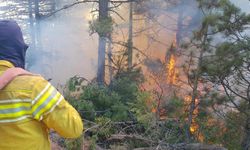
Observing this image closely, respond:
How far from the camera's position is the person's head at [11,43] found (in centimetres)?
193

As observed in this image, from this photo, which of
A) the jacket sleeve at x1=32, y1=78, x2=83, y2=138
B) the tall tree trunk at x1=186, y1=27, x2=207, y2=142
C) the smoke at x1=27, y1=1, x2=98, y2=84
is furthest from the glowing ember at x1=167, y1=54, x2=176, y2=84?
the jacket sleeve at x1=32, y1=78, x2=83, y2=138

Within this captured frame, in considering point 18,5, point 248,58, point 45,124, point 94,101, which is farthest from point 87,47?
point 45,124

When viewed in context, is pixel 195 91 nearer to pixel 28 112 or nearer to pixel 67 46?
pixel 28 112

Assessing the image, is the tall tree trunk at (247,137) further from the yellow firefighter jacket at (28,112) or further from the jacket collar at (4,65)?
the jacket collar at (4,65)

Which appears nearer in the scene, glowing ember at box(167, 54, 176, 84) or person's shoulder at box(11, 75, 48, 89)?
person's shoulder at box(11, 75, 48, 89)

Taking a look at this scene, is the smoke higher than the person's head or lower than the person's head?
lower

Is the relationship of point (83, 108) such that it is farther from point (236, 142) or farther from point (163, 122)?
point (236, 142)

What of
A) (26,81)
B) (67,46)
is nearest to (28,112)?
(26,81)

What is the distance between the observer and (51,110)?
6.19ft

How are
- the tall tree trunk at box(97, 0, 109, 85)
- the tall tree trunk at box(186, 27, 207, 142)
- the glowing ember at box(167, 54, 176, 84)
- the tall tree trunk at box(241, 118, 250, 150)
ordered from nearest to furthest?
the tall tree trunk at box(241, 118, 250, 150) < the tall tree trunk at box(186, 27, 207, 142) < the tall tree trunk at box(97, 0, 109, 85) < the glowing ember at box(167, 54, 176, 84)

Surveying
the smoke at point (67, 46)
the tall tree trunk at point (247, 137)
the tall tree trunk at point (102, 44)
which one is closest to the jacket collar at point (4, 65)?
the tall tree trunk at point (247, 137)

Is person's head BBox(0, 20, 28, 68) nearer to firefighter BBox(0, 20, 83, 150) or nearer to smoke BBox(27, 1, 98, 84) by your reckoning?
firefighter BBox(0, 20, 83, 150)

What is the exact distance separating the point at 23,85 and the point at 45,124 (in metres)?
0.30

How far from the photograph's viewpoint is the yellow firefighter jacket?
1.87m
